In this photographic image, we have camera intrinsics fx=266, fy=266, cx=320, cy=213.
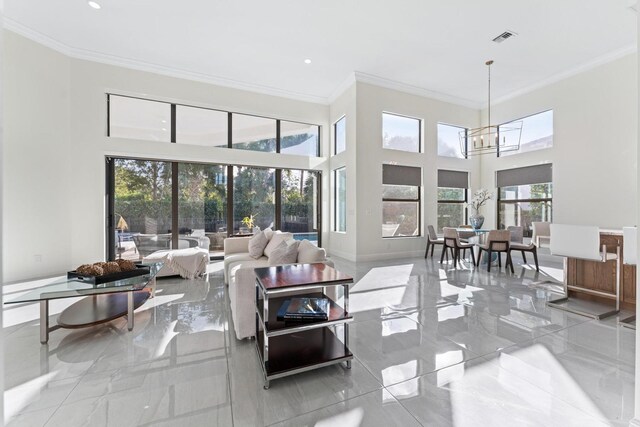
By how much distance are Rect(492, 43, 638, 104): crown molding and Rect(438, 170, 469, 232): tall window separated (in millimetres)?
2329

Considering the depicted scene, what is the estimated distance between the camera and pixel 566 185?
5.83m

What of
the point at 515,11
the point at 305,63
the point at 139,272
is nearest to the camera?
the point at 139,272

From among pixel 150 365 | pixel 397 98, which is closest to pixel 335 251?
pixel 397 98

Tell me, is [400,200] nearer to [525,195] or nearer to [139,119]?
[525,195]

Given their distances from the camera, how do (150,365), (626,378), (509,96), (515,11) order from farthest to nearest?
1. (509,96)
2. (515,11)
3. (150,365)
4. (626,378)

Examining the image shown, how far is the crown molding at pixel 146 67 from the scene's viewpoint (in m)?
4.56

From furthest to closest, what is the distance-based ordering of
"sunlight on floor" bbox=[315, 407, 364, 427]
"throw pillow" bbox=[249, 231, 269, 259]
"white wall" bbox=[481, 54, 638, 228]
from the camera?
"white wall" bbox=[481, 54, 638, 228] < "throw pillow" bbox=[249, 231, 269, 259] < "sunlight on floor" bbox=[315, 407, 364, 427]

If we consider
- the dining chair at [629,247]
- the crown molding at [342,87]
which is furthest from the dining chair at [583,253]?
the crown molding at [342,87]

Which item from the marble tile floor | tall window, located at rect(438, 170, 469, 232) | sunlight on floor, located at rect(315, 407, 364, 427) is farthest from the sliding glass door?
sunlight on floor, located at rect(315, 407, 364, 427)

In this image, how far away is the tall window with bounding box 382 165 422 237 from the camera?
21.7ft

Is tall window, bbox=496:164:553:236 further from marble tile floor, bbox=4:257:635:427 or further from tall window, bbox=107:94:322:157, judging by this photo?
tall window, bbox=107:94:322:157

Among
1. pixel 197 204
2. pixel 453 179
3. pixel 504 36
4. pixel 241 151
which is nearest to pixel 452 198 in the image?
pixel 453 179

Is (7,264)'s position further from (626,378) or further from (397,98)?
(397,98)

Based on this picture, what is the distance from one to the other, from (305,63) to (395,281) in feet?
15.4
